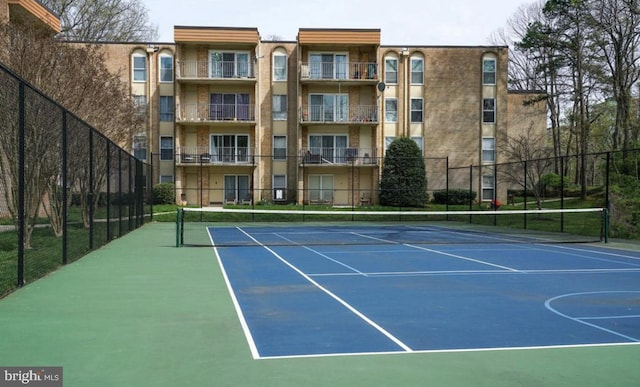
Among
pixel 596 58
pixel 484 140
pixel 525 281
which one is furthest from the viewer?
pixel 484 140

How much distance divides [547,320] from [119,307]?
5757mm

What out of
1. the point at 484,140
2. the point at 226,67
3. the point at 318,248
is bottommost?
the point at 318,248

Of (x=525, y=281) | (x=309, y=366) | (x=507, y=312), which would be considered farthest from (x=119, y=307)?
(x=525, y=281)

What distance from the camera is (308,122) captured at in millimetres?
41938

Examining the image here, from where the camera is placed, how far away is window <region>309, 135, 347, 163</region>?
42906mm

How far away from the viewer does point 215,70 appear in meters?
41.9

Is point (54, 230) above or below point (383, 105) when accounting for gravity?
below

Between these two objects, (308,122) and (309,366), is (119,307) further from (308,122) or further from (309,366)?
(308,122)

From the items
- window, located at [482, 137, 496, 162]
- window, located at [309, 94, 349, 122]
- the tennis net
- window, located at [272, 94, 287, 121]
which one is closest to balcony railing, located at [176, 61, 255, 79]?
window, located at [272, 94, 287, 121]

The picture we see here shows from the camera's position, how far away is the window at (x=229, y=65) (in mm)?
41750

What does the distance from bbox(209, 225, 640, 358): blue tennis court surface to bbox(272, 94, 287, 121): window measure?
26422 millimetres

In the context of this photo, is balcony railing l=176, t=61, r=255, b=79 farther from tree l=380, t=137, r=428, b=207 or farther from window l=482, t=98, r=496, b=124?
window l=482, t=98, r=496, b=124

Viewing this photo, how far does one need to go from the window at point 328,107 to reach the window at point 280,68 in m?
2.35

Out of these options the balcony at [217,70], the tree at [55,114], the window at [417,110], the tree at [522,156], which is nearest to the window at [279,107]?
the balcony at [217,70]
